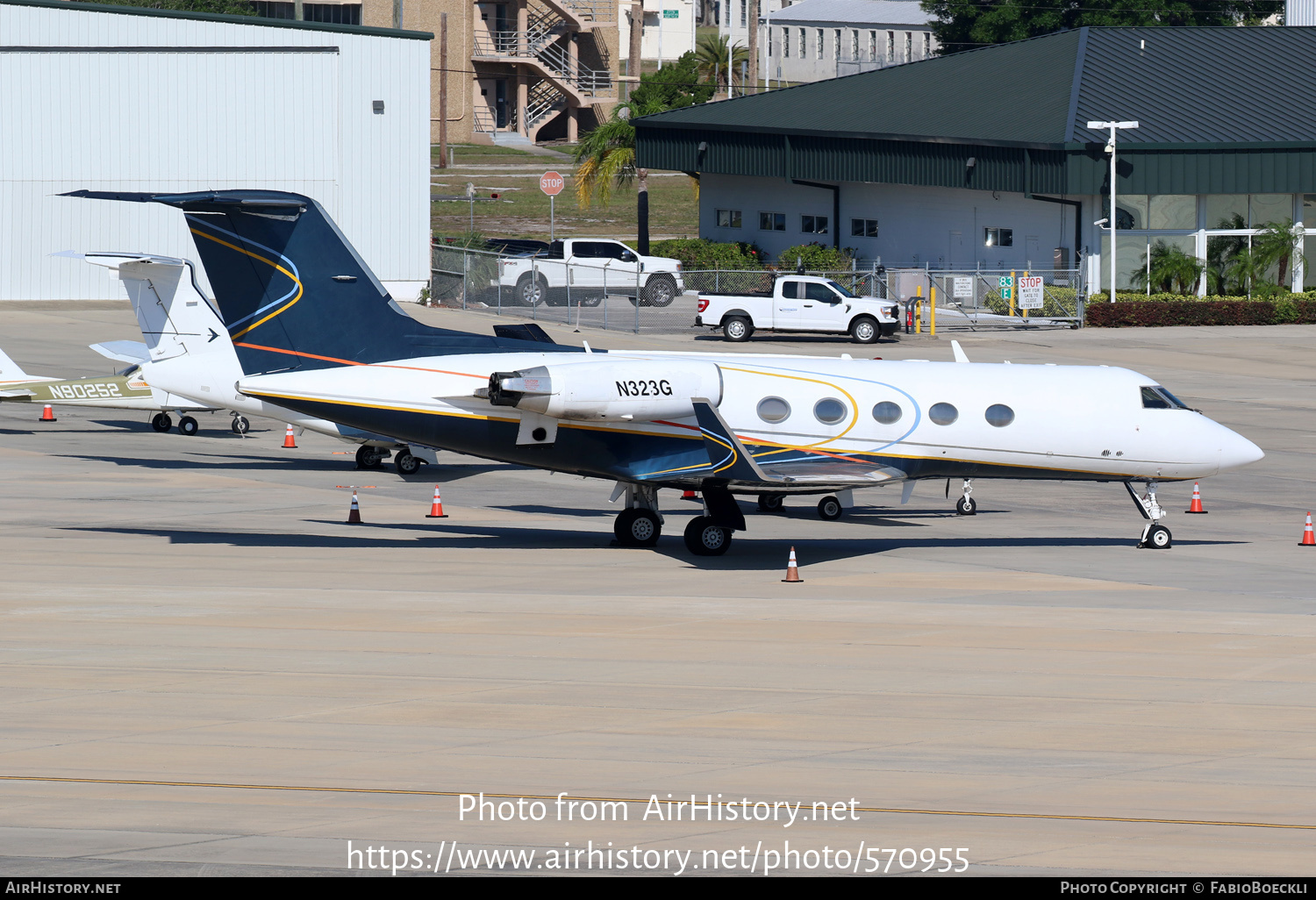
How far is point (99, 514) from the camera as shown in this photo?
2484 cm

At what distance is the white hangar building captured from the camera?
56.5m

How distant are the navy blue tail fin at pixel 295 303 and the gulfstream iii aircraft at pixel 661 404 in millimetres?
26

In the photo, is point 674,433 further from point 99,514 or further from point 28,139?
point 28,139

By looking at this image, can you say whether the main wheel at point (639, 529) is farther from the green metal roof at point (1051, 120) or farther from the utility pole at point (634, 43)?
the utility pole at point (634, 43)

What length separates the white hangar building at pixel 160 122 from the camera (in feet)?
185

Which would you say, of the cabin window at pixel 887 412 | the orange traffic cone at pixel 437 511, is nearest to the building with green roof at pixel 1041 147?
the cabin window at pixel 887 412

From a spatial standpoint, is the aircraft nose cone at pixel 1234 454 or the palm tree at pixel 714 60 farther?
the palm tree at pixel 714 60

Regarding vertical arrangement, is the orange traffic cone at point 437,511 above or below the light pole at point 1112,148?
below

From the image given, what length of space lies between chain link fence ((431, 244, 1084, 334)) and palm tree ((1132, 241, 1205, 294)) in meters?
3.19

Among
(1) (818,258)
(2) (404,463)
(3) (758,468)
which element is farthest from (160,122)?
(3) (758,468)

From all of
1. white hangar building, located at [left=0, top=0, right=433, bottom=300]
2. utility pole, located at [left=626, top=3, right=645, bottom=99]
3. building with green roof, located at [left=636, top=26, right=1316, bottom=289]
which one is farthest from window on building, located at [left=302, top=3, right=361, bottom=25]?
white hangar building, located at [left=0, top=0, right=433, bottom=300]

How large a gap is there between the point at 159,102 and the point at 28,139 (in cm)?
485

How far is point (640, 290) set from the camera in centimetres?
6116
